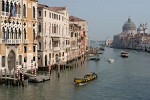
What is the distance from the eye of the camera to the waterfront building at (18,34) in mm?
26250

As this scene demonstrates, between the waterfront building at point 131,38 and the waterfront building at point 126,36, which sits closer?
the waterfront building at point 131,38

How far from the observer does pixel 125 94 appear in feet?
75.0

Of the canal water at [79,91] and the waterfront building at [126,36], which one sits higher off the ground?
the waterfront building at [126,36]

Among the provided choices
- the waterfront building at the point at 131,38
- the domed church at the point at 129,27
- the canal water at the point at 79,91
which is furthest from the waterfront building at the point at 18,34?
the domed church at the point at 129,27

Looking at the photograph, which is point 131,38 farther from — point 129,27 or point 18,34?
point 18,34

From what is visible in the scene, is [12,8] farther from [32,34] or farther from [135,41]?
[135,41]

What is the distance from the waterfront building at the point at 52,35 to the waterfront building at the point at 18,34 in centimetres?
314

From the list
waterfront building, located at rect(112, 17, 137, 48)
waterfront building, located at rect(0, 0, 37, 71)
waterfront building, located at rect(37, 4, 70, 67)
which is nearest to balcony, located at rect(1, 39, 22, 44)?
waterfront building, located at rect(0, 0, 37, 71)

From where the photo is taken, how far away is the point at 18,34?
28.3 m

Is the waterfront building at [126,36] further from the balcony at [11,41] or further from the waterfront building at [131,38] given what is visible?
the balcony at [11,41]

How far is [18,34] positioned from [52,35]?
952 centimetres

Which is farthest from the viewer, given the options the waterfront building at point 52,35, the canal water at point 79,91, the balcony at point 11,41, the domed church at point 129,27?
the domed church at point 129,27

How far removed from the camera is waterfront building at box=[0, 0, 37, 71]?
1033 inches

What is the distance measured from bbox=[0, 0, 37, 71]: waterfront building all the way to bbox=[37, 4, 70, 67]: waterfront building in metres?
3.14
